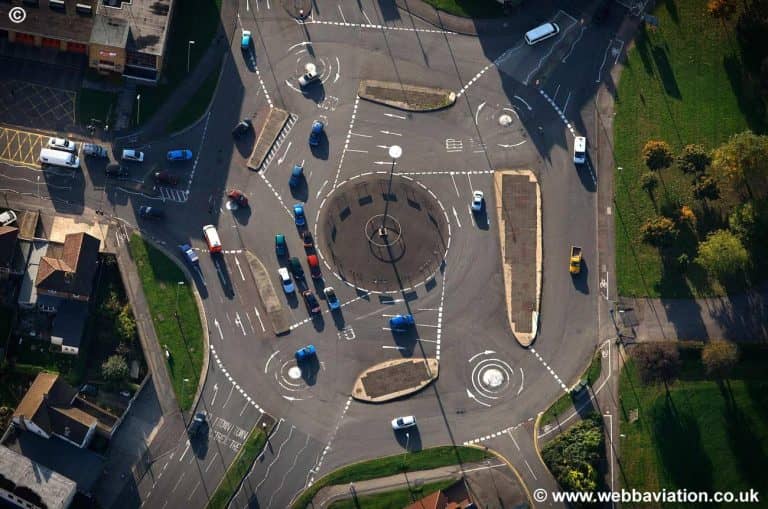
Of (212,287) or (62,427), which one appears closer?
(62,427)

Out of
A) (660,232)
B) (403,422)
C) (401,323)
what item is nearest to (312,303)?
(401,323)

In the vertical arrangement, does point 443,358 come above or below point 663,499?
above

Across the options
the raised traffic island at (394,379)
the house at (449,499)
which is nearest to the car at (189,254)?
the raised traffic island at (394,379)

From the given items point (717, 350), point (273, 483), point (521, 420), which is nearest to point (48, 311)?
point (273, 483)

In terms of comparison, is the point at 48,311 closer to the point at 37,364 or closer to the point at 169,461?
the point at 37,364

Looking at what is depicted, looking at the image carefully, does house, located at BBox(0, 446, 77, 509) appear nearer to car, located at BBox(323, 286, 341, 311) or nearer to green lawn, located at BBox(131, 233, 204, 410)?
green lawn, located at BBox(131, 233, 204, 410)
